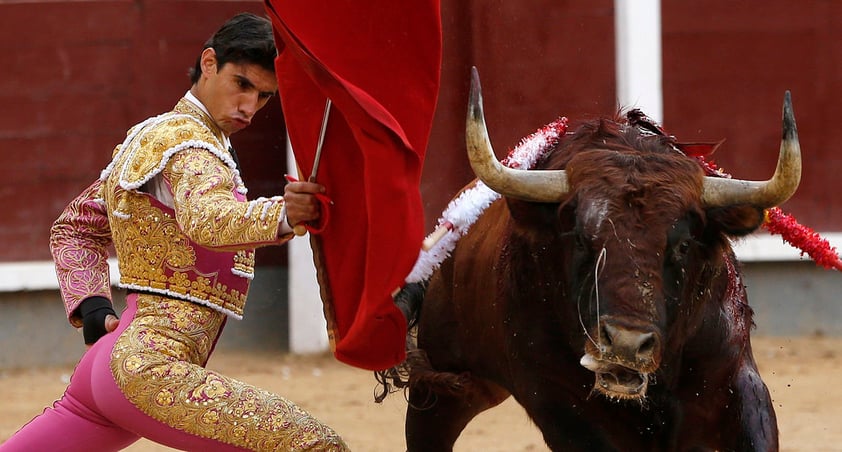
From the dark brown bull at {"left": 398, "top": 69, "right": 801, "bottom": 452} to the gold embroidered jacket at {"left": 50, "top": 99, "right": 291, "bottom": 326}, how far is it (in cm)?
63

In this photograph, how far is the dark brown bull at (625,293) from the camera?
273 cm

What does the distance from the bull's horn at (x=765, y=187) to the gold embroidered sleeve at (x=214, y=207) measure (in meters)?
1.04

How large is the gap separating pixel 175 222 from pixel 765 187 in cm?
122

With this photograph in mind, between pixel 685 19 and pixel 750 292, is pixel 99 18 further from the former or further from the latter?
pixel 750 292

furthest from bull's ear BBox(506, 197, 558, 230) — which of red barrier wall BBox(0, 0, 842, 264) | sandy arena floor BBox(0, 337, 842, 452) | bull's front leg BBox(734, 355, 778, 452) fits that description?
red barrier wall BBox(0, 0, 842, 264)

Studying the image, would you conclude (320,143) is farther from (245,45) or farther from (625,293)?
(625,293)

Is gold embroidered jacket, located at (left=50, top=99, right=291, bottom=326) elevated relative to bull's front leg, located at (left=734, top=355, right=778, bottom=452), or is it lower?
elevated

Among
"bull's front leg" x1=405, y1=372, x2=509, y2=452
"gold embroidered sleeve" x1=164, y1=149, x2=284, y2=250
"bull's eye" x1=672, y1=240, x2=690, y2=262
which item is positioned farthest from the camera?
"bull's front leg" x1=405, y1=372, x2=509, y2=452

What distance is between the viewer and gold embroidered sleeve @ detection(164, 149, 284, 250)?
7.59 feet

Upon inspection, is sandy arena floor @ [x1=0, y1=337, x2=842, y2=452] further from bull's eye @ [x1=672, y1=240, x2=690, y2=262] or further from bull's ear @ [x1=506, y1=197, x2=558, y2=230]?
bull's eye @ [x1=672, y1=240, x2=690, y2=262]

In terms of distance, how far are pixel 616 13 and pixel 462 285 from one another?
12.7 ft

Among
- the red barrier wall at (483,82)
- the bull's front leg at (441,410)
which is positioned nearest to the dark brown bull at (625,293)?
the bull's front leg at (441,410)

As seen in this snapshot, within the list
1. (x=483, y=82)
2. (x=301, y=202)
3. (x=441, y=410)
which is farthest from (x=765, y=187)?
(x=483, y=82)

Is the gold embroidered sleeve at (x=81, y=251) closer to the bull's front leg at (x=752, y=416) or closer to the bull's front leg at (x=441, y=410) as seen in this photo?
the bull's front leg at (x=441, y=410)
